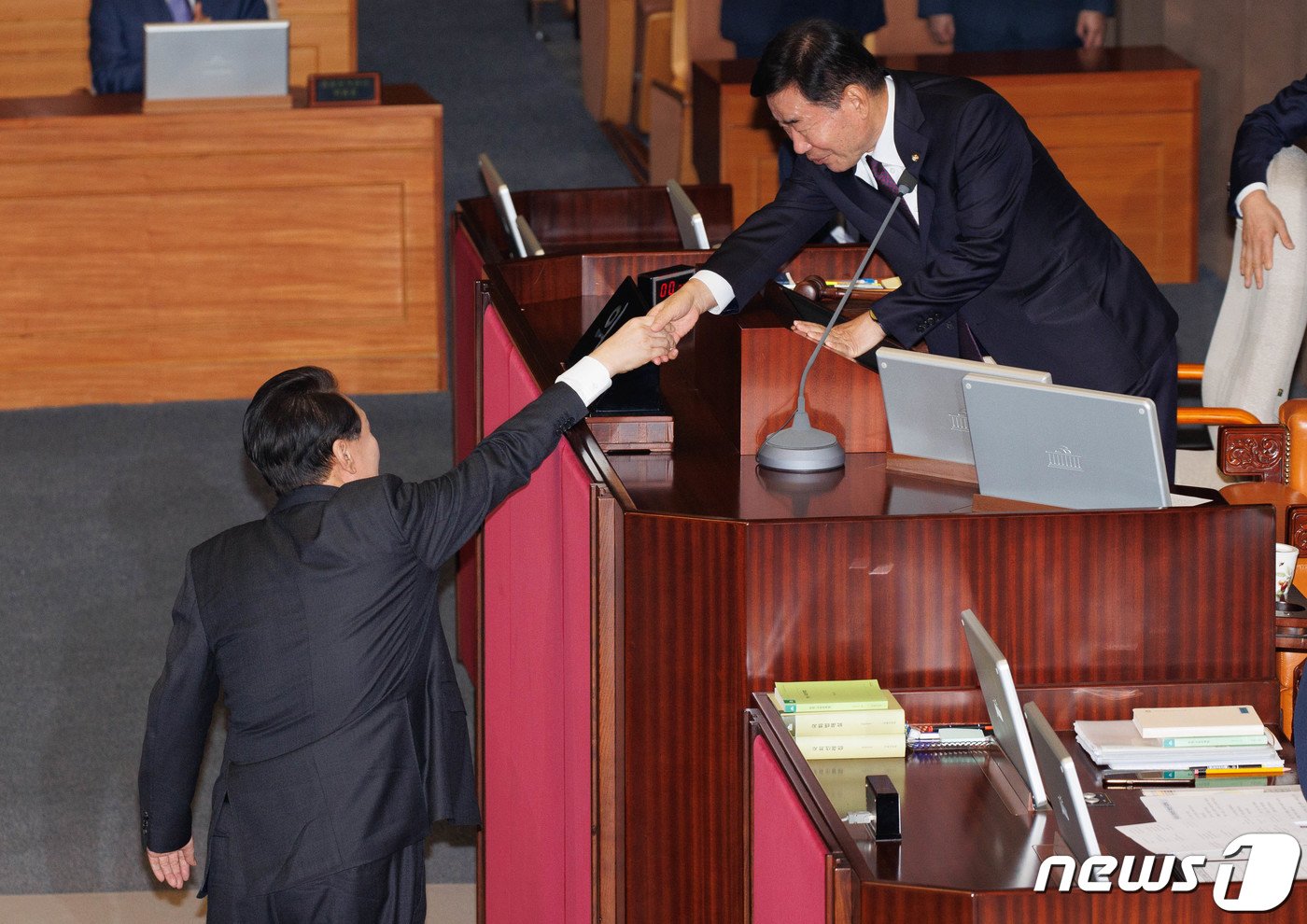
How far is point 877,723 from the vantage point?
6.79ft

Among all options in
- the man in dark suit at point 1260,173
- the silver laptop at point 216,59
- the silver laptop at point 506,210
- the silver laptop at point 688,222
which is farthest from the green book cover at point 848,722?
the silver laptop at point 216,59

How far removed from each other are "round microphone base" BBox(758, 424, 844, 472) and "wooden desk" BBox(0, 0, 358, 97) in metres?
5.90

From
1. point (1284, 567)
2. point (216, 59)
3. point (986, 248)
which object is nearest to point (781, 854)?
point (1284, 567)

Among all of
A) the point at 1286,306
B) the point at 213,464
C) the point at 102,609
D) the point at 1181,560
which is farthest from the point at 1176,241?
the point at 1181,560

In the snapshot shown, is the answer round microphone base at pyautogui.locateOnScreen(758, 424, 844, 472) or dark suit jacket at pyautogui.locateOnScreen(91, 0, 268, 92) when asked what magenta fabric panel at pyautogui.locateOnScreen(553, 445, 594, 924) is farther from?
dark suit jacket at pyautogui.locateOnScreen(91, 0, 268, 92)

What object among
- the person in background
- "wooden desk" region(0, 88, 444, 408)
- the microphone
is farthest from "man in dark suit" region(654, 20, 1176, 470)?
the person in background

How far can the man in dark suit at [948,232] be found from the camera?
2660mm

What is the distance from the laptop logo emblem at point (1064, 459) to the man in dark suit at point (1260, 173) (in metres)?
1.73

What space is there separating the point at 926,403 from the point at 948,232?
0.41 m

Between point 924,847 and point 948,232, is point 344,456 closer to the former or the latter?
point 924,847

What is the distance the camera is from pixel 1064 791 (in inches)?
70.3

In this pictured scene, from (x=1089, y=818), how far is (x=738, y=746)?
1.74 ft

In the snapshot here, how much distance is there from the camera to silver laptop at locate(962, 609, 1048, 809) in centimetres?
185

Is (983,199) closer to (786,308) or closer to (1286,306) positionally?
(786,308)
